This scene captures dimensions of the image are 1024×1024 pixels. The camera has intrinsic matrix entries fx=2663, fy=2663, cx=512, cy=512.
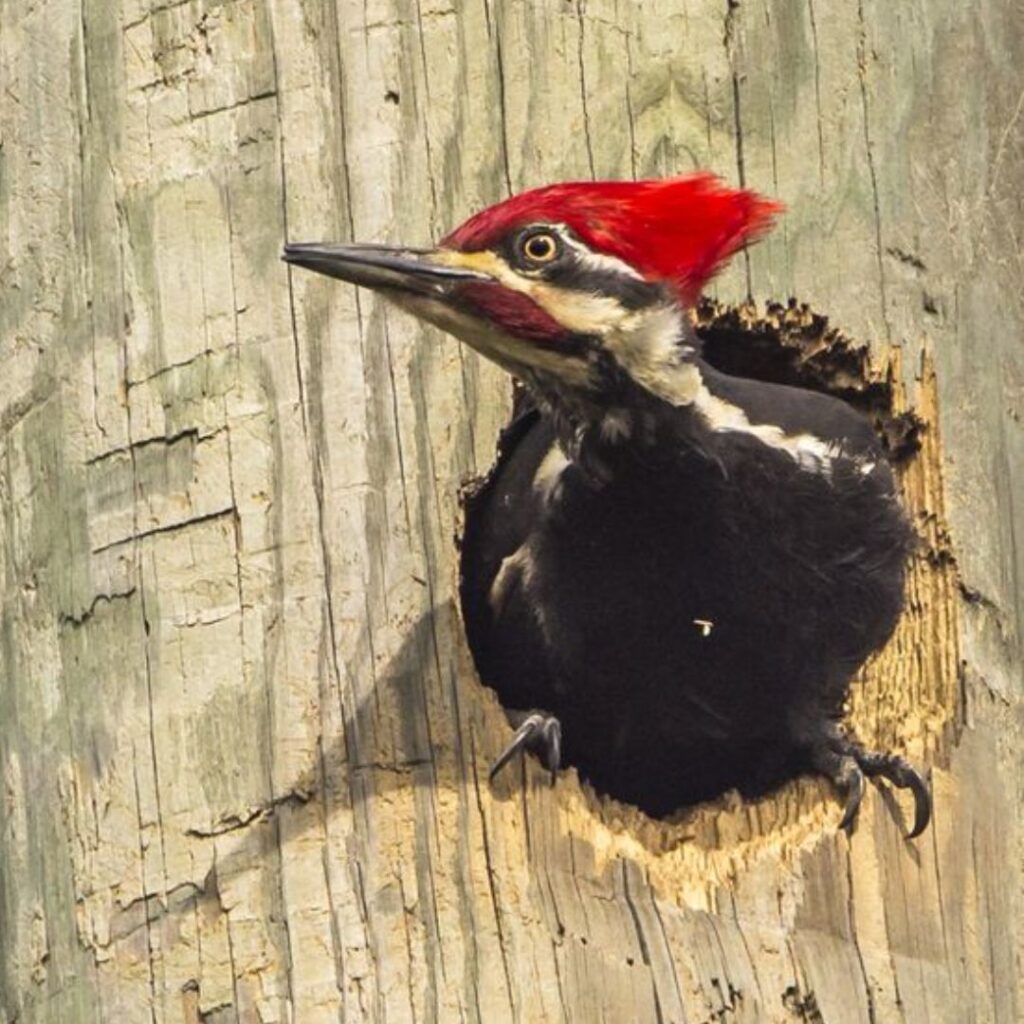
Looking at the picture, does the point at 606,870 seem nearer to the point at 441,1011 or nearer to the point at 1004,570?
the point at 441,1011

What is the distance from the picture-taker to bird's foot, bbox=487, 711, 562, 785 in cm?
362

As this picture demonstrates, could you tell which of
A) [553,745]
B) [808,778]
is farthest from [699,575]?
[553,745]

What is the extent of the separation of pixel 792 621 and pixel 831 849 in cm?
75

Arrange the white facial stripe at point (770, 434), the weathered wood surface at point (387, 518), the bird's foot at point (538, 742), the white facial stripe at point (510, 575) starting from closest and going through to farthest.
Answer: the weathered wood surface at point (387, 518)
the bird's foot at point (538, 742)
the white facial stripe at point (770, 434)
the white facial stripe at point (510, 575)

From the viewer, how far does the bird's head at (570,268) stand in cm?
368

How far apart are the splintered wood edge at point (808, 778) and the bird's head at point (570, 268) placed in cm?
13

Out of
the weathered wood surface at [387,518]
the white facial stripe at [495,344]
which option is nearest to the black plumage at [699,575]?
the white facial stripe at [495,344]

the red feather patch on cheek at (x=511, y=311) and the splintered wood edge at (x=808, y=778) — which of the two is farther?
the red feather patch on cheek at (x=511, y=311)

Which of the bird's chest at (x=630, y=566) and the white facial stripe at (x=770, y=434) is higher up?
the white facial stripe at (x=770, y=434)

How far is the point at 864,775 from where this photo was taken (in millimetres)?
3799

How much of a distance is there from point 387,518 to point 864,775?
777 millimetres

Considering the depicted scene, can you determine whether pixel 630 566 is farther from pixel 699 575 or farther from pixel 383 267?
pixel 383 267

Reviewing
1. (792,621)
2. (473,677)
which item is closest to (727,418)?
(792,621)

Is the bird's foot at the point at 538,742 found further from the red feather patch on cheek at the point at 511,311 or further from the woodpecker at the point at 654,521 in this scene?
the red feather patch on cheek at the point at 511,311
